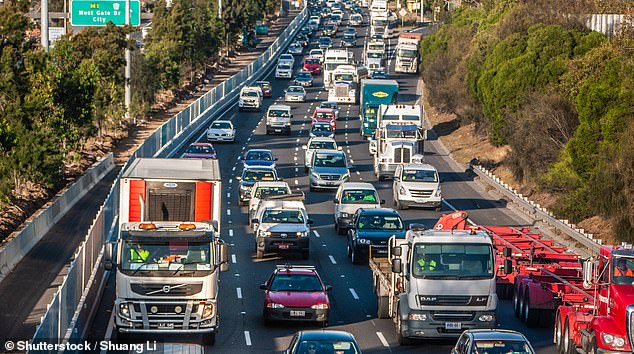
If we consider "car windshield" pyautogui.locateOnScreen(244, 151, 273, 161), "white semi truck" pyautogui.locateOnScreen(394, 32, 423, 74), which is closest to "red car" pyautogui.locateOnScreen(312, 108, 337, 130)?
"car windshield" pyautogui.locateOnScreen(244, 151, 273, 161)

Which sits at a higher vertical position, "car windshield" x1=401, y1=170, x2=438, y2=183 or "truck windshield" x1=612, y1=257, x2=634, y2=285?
"truck windshield" x1=612, y1=257, x2=634, y2=285

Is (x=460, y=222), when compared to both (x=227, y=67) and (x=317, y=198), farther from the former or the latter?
(x=227, y=67)

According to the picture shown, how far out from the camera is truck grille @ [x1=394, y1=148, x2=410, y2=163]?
59737 mm

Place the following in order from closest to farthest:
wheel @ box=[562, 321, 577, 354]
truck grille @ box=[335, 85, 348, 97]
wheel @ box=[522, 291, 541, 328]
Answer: wheel @ box=[562, 321, 577, 354], wheel @ box=[522, 291, 541, 328], truck grille @ box=[335, 85, 348, 97]

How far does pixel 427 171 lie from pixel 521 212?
435 cm

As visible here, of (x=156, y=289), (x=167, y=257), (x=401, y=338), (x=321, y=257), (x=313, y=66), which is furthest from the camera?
(x=313, y=66)

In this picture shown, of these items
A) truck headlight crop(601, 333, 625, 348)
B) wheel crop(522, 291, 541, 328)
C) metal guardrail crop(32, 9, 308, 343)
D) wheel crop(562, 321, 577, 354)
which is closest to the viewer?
metal guardrail crop(32, 9, 308, 343)

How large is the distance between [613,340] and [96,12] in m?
54.1

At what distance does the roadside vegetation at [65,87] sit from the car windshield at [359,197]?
12856 mm

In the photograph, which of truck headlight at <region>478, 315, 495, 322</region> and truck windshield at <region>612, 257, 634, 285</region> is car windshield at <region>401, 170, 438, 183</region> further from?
truck windshield at <region>612, 257, 634, 285</region>

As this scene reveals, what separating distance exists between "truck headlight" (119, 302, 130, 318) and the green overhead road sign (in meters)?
48.9

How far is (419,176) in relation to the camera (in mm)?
50969

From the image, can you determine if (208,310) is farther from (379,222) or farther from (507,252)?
(379,222)

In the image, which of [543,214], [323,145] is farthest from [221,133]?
[543,214]
